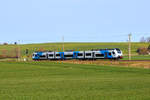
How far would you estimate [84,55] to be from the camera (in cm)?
8138

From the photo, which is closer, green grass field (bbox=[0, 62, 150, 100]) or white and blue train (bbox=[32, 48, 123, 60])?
green grass field (bbox=[0, 62, 150, 100])

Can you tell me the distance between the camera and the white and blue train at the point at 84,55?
7681 centimetres

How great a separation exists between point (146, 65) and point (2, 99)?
4432 cm

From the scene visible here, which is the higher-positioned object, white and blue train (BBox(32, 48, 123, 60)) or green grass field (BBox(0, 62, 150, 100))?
white and blue train (BBox(32, 48, 123, 60))

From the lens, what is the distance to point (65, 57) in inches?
3361

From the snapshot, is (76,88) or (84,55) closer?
(76,88)

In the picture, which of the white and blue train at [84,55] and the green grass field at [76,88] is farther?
→ the white and blue train at [84,55]

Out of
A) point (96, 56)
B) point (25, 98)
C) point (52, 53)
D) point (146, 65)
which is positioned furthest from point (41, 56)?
point (25, 98)

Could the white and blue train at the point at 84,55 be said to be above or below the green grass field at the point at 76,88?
above

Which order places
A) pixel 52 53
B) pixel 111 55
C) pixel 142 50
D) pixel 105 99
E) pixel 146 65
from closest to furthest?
pixel 105 99
pixel 146 65
pixel 111 55
pixel 52 53
pixel 142 50

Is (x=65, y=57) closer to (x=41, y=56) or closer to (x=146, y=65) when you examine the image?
(x=41, y=56)

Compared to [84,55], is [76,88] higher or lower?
lower

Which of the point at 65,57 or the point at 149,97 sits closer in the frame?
the point at 149,97

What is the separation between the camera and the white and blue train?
252 feet
